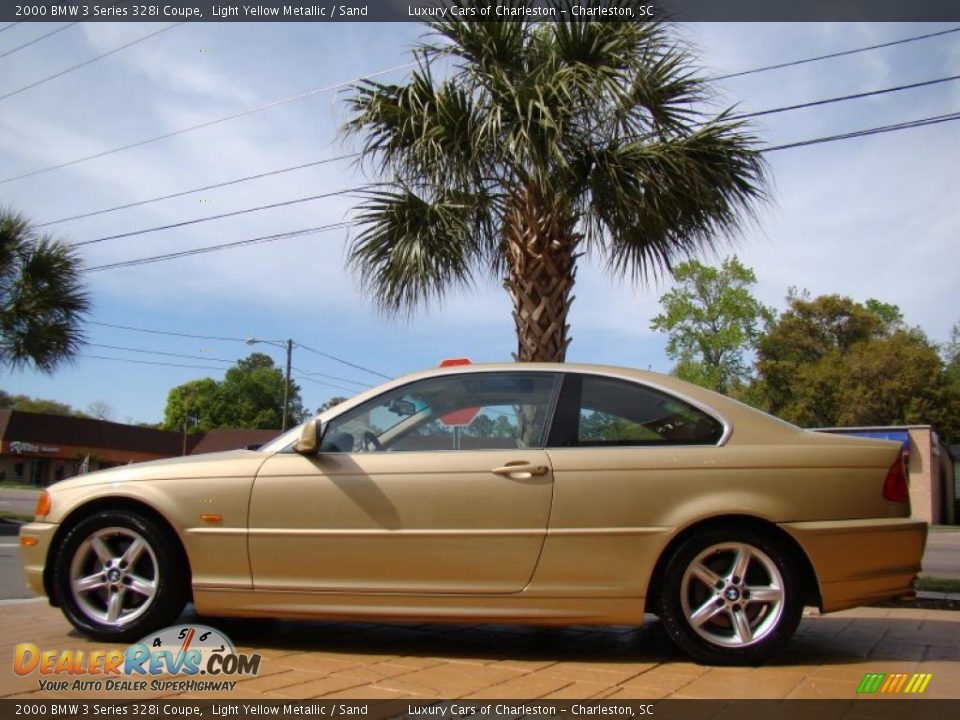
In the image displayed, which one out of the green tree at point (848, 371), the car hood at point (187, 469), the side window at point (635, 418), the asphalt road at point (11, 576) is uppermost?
the green tree at point (848, 371)

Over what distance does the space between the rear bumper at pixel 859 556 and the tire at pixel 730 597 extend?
126 millimetres

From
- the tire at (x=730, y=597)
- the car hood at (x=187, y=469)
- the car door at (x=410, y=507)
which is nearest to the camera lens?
the tire at (x=730, y=597)

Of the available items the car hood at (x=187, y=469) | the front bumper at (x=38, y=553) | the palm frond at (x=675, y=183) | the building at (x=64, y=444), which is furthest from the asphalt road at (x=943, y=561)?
the building at (x=64, y=444)

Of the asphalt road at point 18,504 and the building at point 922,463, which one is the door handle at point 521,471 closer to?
the asphalt road at point 18,504

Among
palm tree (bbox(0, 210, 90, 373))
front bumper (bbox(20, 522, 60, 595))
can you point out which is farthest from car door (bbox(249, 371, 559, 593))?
palm tree (bbox(0, 210, 90, 373))

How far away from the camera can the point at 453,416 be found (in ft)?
13.6

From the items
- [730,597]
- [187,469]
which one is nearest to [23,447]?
[187,469]

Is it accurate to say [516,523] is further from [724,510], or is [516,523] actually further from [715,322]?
[715,322]

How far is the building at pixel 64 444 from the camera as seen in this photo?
47594 millimetres

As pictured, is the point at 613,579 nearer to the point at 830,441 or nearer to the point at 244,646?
the point at 830,441

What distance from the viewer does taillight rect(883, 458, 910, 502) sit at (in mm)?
3830

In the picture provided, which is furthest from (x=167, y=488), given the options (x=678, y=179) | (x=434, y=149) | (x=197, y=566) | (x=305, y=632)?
(x=678, y=179)

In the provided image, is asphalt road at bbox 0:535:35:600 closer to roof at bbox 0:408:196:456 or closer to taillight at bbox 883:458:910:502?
taillight at bbox 883:458:910:502

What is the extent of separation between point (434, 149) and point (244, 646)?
4.47 metres
